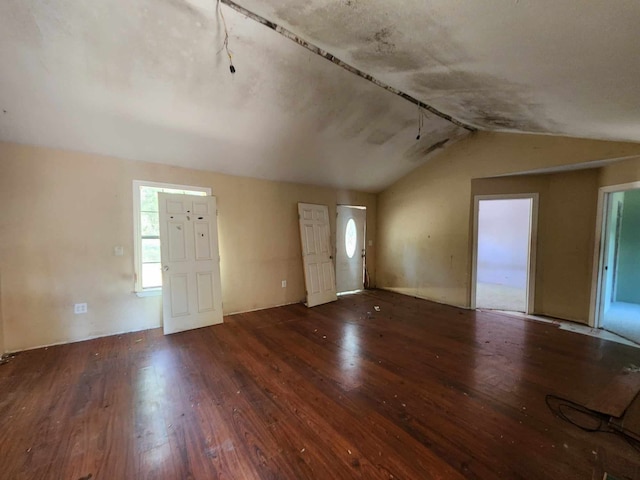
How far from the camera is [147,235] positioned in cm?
371

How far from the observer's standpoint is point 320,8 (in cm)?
175

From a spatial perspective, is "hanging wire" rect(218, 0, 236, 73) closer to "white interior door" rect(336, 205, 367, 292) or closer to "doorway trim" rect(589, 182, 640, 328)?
"white interior door" rect(336, 205, 367, 292)

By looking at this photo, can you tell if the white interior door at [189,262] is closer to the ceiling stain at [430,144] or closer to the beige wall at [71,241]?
the beige wall at [71,241]

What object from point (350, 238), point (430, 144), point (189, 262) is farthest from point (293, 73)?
point (350, 238)

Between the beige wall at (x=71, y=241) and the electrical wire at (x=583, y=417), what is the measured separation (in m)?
4.09

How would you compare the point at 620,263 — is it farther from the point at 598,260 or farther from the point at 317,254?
the point at 317,254

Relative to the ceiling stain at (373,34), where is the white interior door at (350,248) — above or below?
below

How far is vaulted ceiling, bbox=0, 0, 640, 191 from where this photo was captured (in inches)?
57.9

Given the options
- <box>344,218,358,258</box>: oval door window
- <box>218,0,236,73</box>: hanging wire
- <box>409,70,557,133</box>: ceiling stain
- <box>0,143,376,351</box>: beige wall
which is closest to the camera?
<box>218,0,236,73</box>: hanging wire

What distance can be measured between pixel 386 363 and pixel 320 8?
310cm

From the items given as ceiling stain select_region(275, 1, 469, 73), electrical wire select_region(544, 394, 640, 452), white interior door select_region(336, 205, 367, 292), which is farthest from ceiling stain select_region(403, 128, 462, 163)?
electrical wire select_region(544, 394, 640, 452)

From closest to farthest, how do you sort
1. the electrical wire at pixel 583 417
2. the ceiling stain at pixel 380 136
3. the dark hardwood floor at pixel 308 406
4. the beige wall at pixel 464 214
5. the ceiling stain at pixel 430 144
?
the dark hardwood floor at pixel 308 406, the electrical wire at pixel 583 417, the beige wall at pixel 464 214, the ceiling stain at pixel 380 136, the ceiling stain at pixel 430 144

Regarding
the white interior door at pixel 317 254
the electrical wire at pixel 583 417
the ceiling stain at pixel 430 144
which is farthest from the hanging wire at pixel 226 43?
the electrical wire at pixel 583 417

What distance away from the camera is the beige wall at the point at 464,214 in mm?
3916
